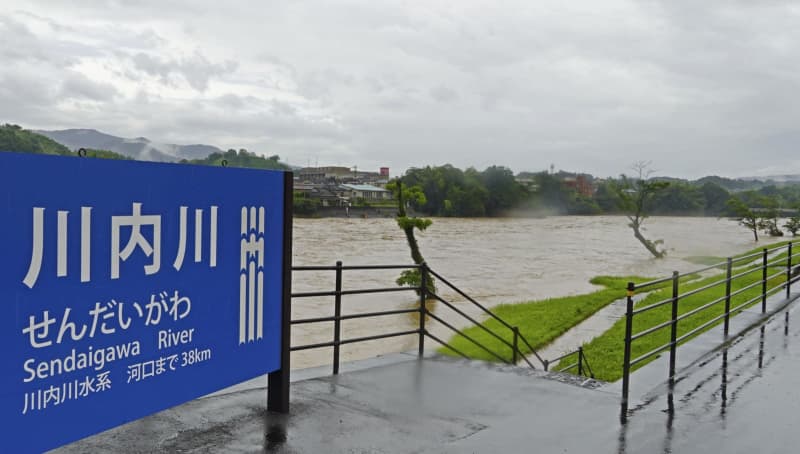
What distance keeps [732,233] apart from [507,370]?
7661cm

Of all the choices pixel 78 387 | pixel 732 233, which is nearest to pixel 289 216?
pixel 78 387

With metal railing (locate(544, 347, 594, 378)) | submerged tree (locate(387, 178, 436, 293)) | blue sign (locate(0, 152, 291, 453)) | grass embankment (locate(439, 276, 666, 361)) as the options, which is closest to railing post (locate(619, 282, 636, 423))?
blue sign (locate(0, 152, 291, 453))

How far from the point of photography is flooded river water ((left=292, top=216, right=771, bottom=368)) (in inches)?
1098

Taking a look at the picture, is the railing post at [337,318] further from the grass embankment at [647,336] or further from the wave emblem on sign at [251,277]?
the grass embankment at [647,336]

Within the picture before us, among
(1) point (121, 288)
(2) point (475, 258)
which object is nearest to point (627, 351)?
(1) point (121, 288)

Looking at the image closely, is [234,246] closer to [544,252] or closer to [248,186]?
[248,186]

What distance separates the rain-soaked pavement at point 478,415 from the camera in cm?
423

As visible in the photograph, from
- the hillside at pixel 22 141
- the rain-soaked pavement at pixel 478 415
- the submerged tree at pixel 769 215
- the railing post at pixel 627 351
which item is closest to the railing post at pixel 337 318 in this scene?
the rain-soaked pavement at pixel 478 415

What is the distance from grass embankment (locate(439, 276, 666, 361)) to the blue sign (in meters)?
14.4

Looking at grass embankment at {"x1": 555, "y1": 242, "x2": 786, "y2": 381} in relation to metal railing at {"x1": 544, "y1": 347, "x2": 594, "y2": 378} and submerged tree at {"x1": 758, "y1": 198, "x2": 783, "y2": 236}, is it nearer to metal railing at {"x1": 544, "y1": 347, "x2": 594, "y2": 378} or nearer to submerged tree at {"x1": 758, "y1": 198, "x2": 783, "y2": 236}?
metal railing at {"x1": 544, "y1": 347, "x2": 594, "y2": 378}

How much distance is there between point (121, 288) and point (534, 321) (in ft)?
76.5

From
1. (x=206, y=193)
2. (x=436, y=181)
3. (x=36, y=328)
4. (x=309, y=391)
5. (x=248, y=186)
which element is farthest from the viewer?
(x=436, y=181)

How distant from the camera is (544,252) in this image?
178 feet

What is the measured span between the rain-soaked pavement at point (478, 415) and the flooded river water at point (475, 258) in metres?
16.0
